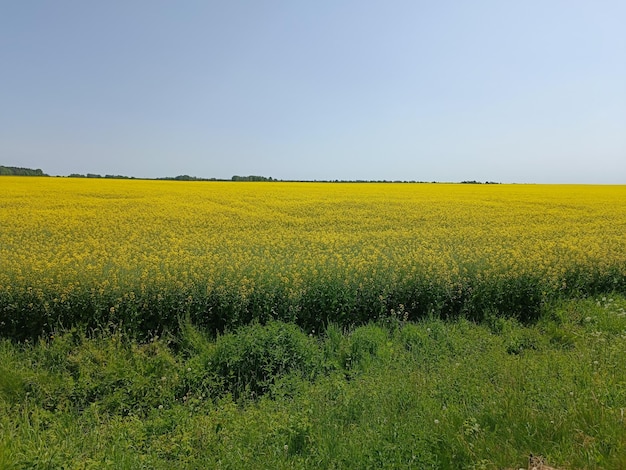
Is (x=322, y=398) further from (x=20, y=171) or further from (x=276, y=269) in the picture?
(x=20, y=171)

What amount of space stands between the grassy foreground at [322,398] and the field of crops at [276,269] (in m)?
0.49

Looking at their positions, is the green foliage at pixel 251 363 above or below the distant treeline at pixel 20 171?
below

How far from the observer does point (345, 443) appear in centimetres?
292

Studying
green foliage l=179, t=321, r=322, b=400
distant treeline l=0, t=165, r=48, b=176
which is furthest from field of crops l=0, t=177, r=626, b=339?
distant treeline l=0, t=165, r=48, b=176

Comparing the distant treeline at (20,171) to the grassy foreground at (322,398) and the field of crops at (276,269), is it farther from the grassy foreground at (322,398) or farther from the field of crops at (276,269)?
the grassy foreground at (322,398)

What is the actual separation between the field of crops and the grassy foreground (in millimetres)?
491

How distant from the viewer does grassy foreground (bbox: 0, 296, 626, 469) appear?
2822mm

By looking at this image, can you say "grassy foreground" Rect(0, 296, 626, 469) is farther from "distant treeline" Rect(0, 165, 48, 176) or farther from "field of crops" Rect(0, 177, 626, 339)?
"distant treeline" Rect(0, 165, 48, 176)

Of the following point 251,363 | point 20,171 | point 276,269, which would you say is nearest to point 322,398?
point 251,363

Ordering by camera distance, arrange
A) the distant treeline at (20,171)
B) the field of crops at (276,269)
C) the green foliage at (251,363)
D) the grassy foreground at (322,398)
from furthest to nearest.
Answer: the distant treeline at (20,171) → the field of crops at (276,269) → the green foliage at (251,363) → the grassy foreground at (322,398)

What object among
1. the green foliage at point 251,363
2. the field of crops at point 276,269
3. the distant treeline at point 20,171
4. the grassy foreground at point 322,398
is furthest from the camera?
the distant treeline at point 20,171

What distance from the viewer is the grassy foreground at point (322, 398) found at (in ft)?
9.26

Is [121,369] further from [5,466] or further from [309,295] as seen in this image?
[309,295]

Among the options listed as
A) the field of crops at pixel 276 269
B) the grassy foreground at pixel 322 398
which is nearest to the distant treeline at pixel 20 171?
the field of crops at pixel 276 269
